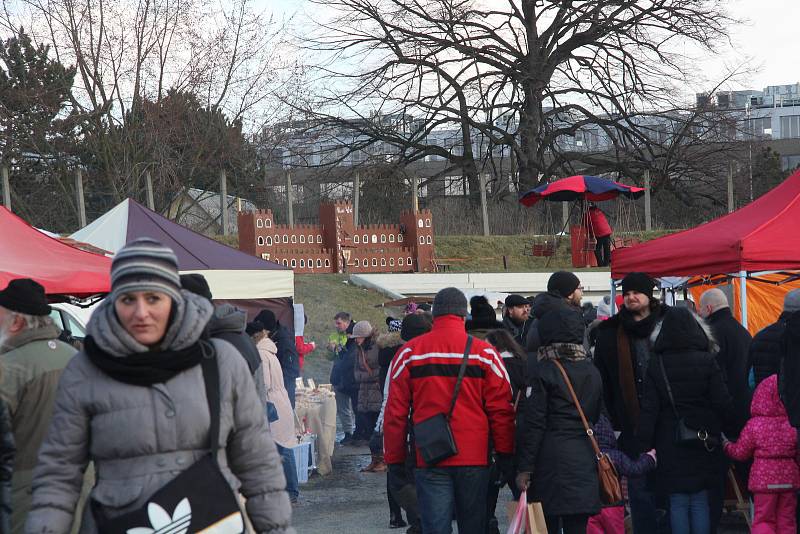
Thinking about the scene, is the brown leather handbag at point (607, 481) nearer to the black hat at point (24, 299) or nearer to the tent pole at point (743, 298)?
the black hat at point (24, 299)

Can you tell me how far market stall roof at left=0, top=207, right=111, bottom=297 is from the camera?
25.7 feet

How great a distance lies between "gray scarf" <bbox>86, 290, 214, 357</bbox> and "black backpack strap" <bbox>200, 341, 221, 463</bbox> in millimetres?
68

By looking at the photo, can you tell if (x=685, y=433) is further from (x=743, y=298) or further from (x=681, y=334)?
(x=743, y=298)

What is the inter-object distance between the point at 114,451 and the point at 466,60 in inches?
1409

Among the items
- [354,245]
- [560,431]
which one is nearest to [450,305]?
[560,431]

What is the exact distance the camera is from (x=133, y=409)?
3.16 m

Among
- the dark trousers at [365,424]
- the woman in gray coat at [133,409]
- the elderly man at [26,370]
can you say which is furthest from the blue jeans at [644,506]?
the dark trousers at [365,424]

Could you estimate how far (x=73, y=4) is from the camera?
31531mm

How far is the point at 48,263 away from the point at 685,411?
4.57 meters

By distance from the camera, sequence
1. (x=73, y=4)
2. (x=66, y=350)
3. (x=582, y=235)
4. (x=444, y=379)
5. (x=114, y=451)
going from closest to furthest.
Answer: (x=114, y=451), (x=66, y=350), (x=444, y=379), (x=582, y=235), (x=73, y=4)

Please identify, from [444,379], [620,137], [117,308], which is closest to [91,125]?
[620,137]

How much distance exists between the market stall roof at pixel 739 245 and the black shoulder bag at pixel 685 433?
236 cm

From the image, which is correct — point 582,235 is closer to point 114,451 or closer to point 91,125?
point 91,125

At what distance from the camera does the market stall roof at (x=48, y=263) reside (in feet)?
25.7
